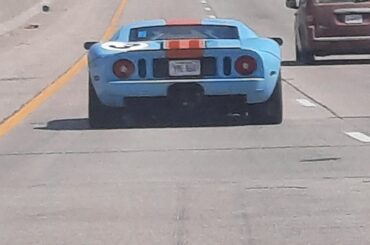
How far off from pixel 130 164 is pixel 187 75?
263 cm

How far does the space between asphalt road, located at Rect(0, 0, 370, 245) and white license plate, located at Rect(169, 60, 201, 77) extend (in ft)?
2.25

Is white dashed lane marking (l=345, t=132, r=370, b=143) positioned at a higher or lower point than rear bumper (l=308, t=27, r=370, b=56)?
higher

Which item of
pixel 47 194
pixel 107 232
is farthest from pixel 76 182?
pixel 107 232

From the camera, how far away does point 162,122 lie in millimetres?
16078

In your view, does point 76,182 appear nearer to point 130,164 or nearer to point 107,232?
point 130,164

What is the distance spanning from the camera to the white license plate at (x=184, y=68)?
14.6 meters

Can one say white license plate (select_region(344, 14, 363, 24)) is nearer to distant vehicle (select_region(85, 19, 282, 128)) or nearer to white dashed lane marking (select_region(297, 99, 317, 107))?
white dashed lane marking (select_region(297, 99, 317, 107))

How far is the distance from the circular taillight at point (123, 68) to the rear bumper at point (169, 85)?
0.09 metres

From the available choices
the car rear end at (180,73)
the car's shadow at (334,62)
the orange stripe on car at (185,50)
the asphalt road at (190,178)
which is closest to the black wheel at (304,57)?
the car's shadow at (334,62)

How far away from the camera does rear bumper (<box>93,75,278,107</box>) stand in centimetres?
1462

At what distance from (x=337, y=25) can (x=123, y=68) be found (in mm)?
11934

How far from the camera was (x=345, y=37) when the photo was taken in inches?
1023

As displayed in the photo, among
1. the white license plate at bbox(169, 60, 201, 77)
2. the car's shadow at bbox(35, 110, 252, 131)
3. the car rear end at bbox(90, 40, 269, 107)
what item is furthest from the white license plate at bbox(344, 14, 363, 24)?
the white license plate at bbox(169, 60, 201, 77)

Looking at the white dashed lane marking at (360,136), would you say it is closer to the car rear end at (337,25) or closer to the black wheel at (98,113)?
the black wheel at (98,113)
